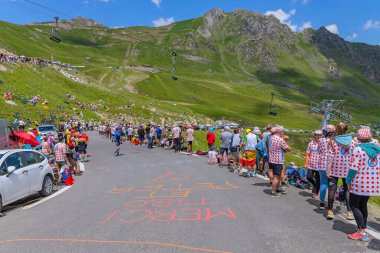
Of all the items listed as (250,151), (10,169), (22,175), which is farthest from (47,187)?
(250,151)

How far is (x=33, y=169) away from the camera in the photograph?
447 inches

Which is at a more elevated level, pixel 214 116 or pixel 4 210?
pixel 214 116

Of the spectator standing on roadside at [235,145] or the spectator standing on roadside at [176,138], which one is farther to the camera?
the spectator standing on roadside at [176,138]

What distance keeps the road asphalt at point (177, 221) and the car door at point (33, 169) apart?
0.70 metres

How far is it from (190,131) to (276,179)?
12561 millimetres

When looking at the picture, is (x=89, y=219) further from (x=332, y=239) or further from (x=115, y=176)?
(x=115, y=176)

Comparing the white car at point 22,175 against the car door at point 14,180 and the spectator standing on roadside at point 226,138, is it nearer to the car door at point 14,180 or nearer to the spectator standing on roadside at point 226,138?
the car door at point 14,180

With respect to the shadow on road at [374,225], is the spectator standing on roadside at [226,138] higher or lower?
higher

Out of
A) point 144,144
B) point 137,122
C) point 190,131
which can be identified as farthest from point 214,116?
point 190,131

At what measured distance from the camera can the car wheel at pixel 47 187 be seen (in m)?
11.8

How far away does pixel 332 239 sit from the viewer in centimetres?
691

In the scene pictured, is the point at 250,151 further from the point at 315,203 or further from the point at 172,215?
the point at 172,215

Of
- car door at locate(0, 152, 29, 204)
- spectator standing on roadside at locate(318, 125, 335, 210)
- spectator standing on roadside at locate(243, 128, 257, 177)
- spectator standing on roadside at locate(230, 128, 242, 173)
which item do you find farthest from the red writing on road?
spectator standing on roadside at locate(230, 128, 242, 173)

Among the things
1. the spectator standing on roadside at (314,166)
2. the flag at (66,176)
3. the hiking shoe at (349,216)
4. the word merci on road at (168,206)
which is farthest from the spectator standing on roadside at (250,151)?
the flag at (66,176)
